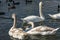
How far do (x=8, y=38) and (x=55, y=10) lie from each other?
11.1 m

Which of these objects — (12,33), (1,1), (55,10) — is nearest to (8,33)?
(12,33)

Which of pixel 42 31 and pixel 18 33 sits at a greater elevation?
pixel 18 33

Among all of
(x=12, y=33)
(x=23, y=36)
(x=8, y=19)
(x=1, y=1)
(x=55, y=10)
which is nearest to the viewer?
(x=23, y=36)

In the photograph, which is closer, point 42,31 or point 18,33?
point 18,33

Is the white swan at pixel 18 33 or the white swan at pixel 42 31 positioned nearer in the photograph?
the white swan at pixel 18 33

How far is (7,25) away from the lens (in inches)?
738

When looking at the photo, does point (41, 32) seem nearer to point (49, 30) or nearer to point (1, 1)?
point (49, 30)

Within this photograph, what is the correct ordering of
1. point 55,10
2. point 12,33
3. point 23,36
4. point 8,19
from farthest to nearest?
point 55,10
point 8,19
point 12,33
point 23,36

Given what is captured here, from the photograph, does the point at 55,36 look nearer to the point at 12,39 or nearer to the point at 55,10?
the point at 12,39

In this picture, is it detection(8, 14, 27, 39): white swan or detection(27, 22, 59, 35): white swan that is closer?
detection(8, 14, 27, 39): white swan

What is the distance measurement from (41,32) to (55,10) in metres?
10.0

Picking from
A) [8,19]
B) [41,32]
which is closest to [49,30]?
[41,32]

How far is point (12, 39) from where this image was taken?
1541 centimetres

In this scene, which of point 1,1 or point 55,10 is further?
point 1,1
